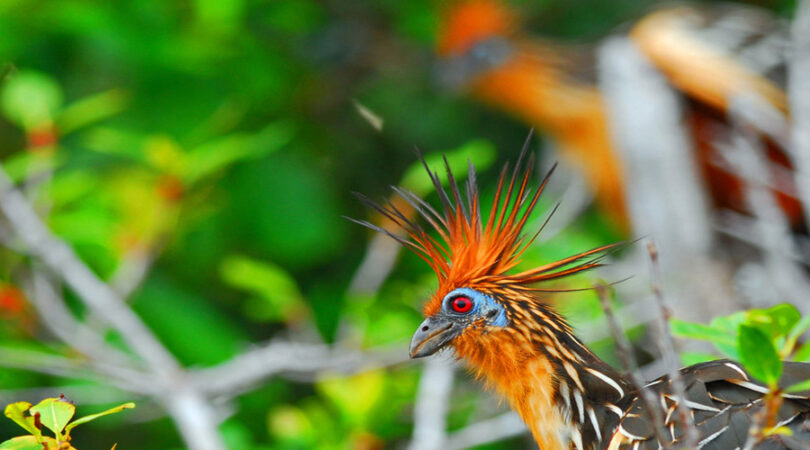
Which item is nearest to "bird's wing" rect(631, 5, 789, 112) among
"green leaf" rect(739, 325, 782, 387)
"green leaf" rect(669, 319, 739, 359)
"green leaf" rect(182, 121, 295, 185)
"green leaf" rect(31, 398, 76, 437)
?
"green leaf" rect(182, 121, 295, 185)

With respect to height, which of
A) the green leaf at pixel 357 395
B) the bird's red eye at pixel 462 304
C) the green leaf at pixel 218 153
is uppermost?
the green leaf at pixel 218 153

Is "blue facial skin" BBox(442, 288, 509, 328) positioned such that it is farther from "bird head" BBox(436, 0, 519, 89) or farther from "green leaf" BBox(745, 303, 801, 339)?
"bird head" BBox(436, 0, 519, 89)

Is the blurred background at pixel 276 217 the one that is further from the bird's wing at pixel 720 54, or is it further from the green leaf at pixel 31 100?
→ the bird's wing at pixel 720 54

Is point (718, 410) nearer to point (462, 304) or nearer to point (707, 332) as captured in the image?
point (707, 332)

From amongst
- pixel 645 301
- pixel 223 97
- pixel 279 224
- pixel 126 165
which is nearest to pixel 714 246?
pixel 645 301

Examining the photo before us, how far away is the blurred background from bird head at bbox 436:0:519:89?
0.12ft

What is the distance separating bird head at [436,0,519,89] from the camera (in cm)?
445

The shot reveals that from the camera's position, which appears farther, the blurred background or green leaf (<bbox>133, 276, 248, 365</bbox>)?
green leaf (<bbox>133, 276, 248, 365</bbox>)

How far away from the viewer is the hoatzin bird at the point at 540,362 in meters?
1.61

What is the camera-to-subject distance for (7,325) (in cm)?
300

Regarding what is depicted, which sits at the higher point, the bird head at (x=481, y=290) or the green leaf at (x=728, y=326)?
the bird head at (x=481, y=290)

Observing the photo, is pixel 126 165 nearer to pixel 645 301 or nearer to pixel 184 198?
pixel 184 198

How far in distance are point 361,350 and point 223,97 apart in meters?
1.57

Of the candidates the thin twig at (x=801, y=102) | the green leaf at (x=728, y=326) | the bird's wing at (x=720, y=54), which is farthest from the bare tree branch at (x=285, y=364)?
the bird's wing at (x=720, y=54)
